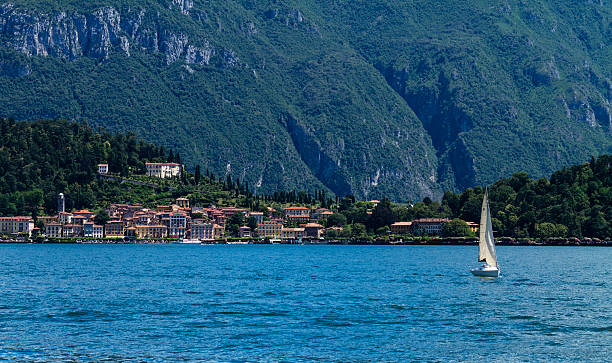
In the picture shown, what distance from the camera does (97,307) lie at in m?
62.2

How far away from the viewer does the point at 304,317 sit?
189 ft

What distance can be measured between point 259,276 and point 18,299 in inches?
1168

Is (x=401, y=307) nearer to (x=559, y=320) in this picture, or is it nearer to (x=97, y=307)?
(x=559, y=320)

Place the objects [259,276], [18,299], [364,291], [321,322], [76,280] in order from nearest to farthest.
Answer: [321,322]
[18,299]
[364,291]
[76,280]
[259,276]

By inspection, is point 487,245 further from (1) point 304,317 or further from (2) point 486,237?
(1) point 304,317

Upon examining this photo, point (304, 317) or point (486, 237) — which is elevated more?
point (486, 237)

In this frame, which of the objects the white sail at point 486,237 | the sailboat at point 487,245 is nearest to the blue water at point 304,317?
the sailboat at point 487,245

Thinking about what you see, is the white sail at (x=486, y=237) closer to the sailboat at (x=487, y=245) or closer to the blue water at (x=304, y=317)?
the sailboat at (x=487, y=245)

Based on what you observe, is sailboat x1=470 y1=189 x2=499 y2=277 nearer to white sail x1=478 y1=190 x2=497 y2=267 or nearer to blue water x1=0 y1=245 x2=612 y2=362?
white sail x1=478 y1=190 x2=497 y2=267

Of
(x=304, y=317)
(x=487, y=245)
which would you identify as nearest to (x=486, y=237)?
(x=487, y=245)

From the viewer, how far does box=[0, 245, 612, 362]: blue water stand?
46156 millimetres

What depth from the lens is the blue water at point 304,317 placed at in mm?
46156

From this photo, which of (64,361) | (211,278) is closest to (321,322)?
(64,361)

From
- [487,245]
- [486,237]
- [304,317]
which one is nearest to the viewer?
[304,317]
